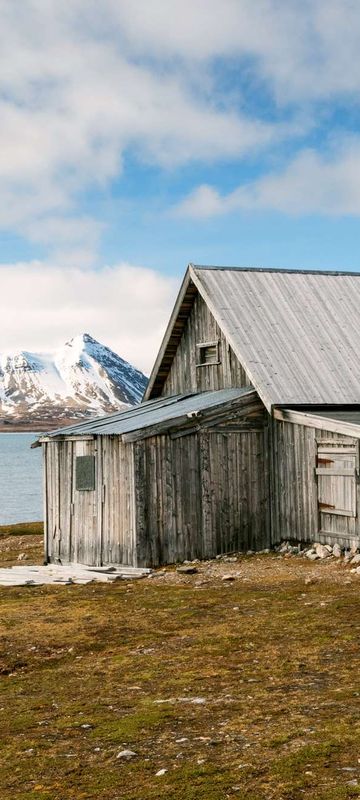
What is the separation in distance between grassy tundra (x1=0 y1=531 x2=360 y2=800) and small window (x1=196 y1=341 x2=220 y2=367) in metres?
10.1

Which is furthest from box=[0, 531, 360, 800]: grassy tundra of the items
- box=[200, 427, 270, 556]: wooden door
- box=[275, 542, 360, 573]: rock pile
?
box=[200, 427, 270, 556]: wooden door

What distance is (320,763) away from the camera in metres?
8.79

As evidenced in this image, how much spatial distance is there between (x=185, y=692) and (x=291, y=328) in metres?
18.2

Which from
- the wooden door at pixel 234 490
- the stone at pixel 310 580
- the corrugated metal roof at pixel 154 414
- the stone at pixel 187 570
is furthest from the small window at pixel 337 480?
the stone at pixel 187 570

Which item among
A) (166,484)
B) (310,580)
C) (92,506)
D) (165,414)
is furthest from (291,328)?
(310,580)

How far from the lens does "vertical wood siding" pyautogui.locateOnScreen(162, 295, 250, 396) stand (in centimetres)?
2847

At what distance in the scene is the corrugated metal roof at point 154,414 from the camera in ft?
81.6

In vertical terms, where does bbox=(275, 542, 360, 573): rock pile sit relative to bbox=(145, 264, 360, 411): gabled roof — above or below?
below

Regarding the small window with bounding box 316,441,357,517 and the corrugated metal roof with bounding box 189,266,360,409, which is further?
the corrugated metal roof with bounding box 189,266,360,409

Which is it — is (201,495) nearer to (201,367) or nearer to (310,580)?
(310,580)

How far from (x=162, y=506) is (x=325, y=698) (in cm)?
1359

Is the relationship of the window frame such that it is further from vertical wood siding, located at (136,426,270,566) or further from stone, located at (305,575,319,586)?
stone, located at (305,575,319,586)

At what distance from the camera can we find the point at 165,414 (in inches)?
1024

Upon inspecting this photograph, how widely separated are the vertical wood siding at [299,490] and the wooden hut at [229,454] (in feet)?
0.12
